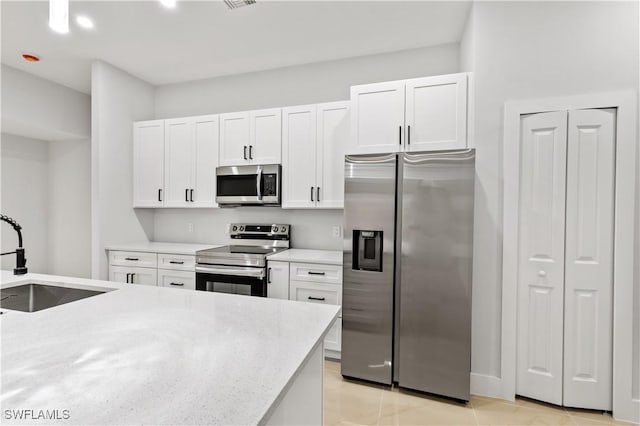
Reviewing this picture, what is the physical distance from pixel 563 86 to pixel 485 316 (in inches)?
67.0

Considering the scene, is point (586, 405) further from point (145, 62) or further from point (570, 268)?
A: point (145, 62)

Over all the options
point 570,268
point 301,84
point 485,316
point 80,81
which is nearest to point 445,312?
point 485,316

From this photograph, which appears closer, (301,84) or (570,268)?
(570,268)

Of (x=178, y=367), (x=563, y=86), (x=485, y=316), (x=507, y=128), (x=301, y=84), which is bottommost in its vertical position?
(x=485, y=316)

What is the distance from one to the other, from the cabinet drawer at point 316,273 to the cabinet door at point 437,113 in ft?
3.89

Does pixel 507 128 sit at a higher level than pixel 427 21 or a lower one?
lower

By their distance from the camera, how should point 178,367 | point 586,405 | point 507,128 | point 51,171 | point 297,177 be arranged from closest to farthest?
point 178,367, point 586,405, point 507,128, point 297,177, point 51,171

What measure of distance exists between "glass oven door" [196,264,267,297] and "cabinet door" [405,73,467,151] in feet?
5.64

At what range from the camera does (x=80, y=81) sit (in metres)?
3.77

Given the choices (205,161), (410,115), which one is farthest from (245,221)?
(410,115)

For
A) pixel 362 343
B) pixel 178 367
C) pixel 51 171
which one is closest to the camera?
pixel 178 367

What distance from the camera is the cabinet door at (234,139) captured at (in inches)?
129

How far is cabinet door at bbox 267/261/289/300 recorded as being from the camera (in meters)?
2.83

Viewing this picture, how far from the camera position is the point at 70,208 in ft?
14.0
